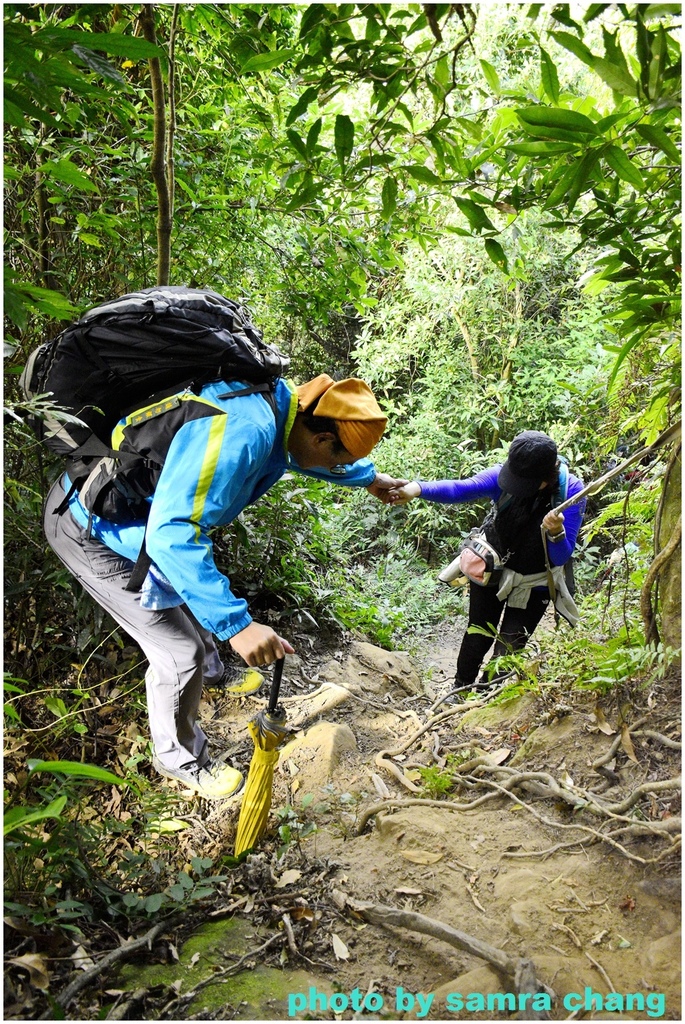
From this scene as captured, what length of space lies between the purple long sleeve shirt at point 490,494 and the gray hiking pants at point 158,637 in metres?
1.37

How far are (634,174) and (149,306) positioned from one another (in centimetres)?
137

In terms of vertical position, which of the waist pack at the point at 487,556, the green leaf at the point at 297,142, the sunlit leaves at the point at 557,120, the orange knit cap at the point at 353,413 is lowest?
the waist pack at the point at 487,556

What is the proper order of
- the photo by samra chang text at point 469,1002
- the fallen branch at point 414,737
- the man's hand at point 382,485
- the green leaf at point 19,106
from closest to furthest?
the green leaf at point 19,106 < the photo by samra chang text at point 469,1002 < the fallen branch at point 414,737 < the man's hand at point 382,485

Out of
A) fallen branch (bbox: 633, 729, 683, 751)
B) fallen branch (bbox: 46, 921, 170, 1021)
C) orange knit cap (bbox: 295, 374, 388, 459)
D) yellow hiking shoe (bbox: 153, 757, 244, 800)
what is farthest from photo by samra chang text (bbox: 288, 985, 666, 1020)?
orange knit cap (bbox: 295, 374, 388, 459)

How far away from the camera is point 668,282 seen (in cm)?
160

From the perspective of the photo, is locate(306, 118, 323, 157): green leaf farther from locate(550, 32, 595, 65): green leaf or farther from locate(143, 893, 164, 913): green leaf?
locate(143, 893, 164, 913): green leaf

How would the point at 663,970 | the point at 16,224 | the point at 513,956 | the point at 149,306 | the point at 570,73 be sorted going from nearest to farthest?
the point at 663,970 < the point at 513,956 < the point at 149,306 < the point at 16,224 < the point at 570,73

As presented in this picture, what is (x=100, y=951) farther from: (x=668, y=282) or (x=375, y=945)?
(x=668, y=282)

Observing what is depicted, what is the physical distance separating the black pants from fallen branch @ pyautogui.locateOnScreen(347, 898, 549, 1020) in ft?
6.13

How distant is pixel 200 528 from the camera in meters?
1.88

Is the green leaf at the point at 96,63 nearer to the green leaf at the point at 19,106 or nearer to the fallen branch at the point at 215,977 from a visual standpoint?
the green leaf at the point at 19,106

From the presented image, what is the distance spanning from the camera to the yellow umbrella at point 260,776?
2225 millimetres

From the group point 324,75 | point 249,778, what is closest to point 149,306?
point 324,75

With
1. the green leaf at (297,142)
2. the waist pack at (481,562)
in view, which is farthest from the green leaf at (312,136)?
the waist pack at (481,562)
